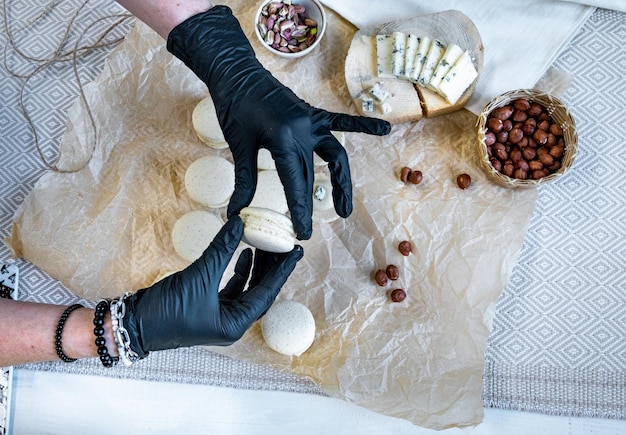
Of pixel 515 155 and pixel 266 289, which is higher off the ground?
pixel 515 155

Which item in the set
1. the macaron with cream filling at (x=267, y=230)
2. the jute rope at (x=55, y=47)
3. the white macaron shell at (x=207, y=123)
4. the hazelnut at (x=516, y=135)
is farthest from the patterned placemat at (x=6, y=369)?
the hazelnut at (x=516, y=135)

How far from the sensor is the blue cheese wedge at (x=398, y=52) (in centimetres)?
207

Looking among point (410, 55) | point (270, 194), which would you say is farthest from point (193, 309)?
point (410, 55)

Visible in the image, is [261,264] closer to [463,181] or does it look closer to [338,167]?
[338,167]

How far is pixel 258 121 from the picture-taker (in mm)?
1776

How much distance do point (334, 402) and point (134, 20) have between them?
1.48m

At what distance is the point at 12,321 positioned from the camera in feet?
5.53

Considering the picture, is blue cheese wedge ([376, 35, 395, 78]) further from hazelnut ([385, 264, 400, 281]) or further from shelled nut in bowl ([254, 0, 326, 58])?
hazelnut ([385, 264, 400, 281])

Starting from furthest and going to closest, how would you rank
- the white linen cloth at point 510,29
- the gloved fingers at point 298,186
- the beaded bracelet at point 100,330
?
the white linen cloth at point 510,29
the gloved fingers at point 298,186
the beaded bracelet at point 100,330

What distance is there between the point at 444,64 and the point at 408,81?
135mm

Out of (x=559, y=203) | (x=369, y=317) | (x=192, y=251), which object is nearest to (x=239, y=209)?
(x=192, y=251)

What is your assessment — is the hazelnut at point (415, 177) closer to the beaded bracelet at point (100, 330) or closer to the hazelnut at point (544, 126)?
the hazelnut at point (544, 126)

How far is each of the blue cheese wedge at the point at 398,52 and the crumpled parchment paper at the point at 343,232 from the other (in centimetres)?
19

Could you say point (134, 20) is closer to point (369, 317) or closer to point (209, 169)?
point (209, 169)
